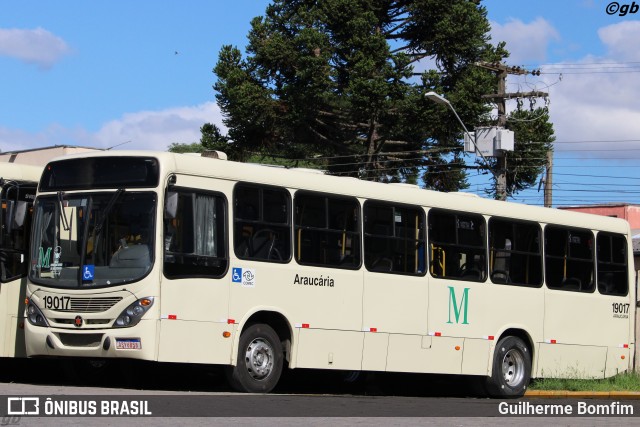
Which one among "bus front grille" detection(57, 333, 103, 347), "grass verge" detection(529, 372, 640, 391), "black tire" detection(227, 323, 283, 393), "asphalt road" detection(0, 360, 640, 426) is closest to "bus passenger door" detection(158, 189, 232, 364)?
"black tire" detection(227, 323, 283, 393)

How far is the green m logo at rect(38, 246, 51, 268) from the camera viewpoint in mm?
14312

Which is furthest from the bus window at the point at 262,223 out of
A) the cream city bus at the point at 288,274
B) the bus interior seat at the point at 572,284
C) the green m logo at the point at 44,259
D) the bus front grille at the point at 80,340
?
the bus interior seat at the point at 572,284

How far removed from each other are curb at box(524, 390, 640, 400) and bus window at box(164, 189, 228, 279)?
7.48m

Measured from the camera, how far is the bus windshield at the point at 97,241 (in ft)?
44.9

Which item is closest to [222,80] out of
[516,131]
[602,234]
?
[516,131]

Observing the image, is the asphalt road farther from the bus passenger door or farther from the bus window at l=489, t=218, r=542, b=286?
the bus window at l=489, t=218, r=542, b=286

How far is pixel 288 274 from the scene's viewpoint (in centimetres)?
1507

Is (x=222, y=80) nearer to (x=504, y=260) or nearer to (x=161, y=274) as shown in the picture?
(x=504, y=260)

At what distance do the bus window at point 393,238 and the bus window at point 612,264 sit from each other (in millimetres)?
4802

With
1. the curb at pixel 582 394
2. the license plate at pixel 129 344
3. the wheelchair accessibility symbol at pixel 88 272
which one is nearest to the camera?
the license plate at pixel 129 344

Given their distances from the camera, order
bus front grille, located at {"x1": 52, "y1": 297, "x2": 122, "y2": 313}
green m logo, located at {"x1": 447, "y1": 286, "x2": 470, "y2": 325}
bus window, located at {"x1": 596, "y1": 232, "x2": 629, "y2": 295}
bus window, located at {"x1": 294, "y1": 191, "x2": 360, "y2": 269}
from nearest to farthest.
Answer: bus front grille, located at {"x1": 52, "y1": 297, "x2": 122, "y2": 313} < bus window, located at {"x1": 294, "y1": 191, "x2": 360, "y2": 269} < green m logo, located at {"x1": 447, "y1": 286, "x2": 470, "y2": 325} < bus window, located at {"x1": 596, "y1": 232, "x2": 629, "y2": 295}

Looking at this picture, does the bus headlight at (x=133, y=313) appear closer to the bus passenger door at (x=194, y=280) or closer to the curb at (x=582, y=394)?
the bus passenger door at (x=194, y=280)

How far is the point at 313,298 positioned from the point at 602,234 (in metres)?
7.42

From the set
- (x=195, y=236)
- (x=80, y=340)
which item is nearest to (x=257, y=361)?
(x=195, y=236)
